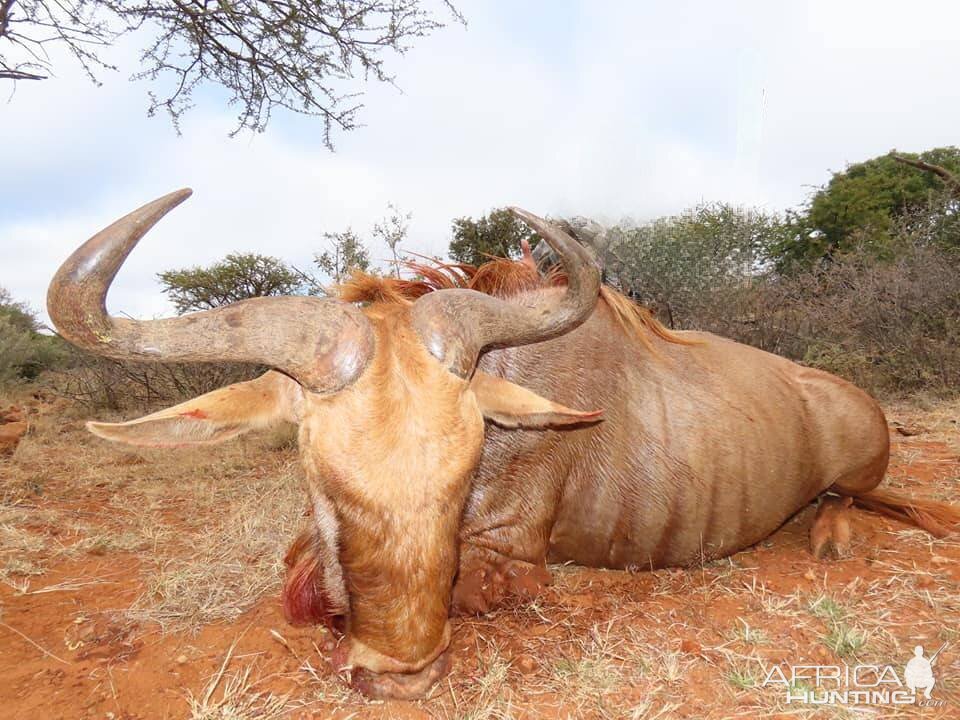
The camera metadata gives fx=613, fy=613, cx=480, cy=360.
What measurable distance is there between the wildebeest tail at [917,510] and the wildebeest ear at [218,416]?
3.31m

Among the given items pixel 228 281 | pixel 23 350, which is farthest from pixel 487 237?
pixel 23 350

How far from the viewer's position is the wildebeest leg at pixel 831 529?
10.9 feet

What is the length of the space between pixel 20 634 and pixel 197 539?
1.27 meters

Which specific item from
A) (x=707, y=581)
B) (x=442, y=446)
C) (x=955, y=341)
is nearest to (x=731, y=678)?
(x=707, y=581)

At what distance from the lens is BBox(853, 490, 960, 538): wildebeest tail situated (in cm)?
343

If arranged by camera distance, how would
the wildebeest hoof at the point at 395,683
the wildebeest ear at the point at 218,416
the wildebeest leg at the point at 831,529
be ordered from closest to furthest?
the wildebeest hoof at the point at 395,683
the wildebeest ear at the point at 218,416
the wildebeest leg at the point at 831,529

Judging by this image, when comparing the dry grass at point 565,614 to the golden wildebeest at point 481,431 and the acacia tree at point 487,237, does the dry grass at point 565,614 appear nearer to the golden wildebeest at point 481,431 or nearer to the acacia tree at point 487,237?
the golden wildebeest at point 481,431

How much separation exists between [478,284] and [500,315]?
849mm

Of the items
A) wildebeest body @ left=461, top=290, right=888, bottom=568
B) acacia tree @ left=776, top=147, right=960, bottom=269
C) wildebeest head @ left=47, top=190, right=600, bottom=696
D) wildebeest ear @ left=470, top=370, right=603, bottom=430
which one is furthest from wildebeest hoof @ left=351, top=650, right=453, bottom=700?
acacia tree @ left=776, top=147, right=960, bottom=269

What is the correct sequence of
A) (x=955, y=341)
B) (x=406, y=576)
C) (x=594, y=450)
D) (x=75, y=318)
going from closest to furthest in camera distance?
(x=75, y=318), (x=406, y=576), (x=594, y=450), (x=955, y=341)

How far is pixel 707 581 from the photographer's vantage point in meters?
3.04

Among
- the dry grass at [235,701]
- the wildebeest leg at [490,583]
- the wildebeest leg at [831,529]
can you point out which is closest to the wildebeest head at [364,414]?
the dry grass at [235,701]

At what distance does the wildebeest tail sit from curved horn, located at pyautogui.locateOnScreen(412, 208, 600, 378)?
253 cm

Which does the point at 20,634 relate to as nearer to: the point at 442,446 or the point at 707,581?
the point at 442,446
